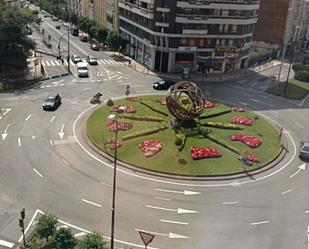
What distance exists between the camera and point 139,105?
61594 millimetres

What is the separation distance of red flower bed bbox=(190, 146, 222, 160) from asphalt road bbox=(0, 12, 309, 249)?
14.9ft

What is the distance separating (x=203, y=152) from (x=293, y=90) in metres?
43.8

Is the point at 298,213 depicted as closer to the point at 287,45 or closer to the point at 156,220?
the point at 156,220

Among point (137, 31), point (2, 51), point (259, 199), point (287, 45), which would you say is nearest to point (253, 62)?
point (287, 45)

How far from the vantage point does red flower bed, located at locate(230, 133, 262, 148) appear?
164ft

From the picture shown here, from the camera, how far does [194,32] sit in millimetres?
86125

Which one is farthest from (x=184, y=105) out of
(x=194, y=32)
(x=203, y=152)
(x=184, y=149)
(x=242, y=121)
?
(x=194, y=32)

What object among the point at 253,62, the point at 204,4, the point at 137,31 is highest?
the point at 204,4

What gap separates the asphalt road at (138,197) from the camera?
33.4 meters

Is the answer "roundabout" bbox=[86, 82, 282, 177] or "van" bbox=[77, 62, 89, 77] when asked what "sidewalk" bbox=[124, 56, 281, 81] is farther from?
"roundabout" bbox=[86, 82, 282, 177]

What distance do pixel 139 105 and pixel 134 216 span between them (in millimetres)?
28597

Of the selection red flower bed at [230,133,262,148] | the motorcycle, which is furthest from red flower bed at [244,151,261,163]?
the motorcycle

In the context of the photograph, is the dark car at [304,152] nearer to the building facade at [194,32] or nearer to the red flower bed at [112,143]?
the red flower bed at [112,143]

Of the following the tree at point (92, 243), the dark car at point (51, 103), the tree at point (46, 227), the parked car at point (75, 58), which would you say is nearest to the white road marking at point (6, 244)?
the tree at point (46, 227)
